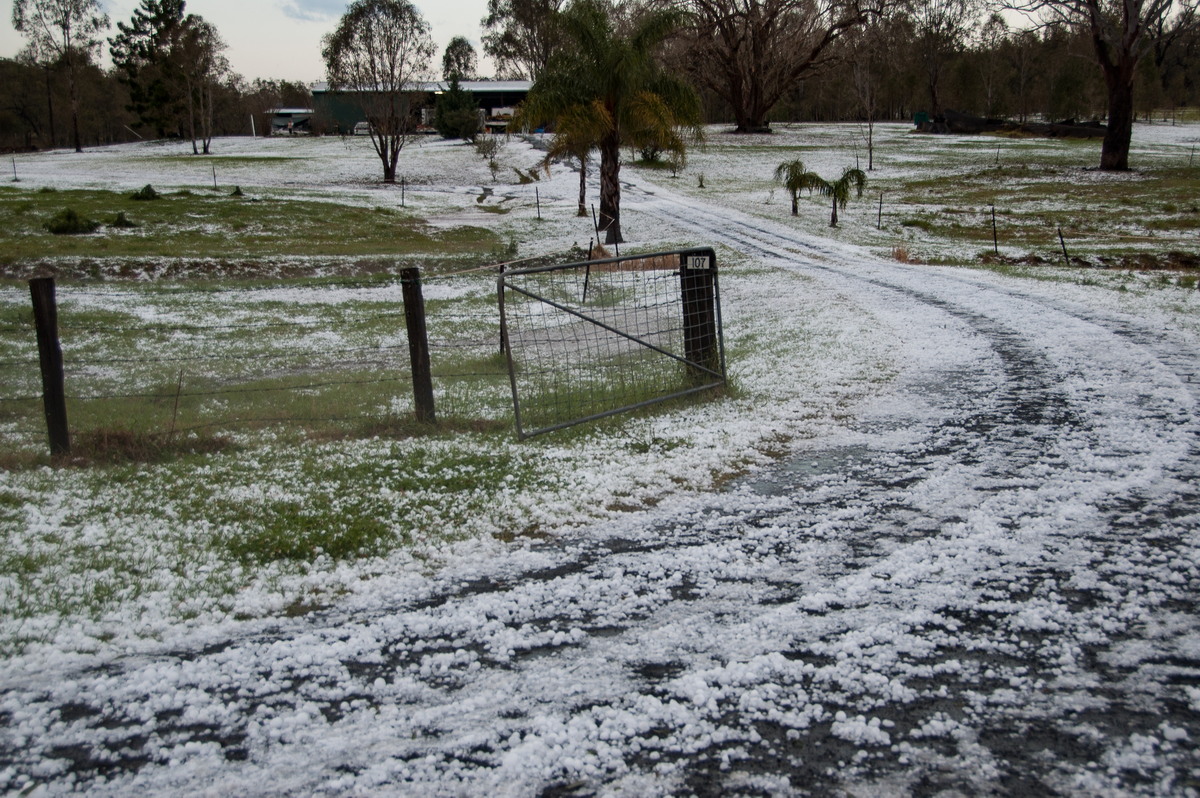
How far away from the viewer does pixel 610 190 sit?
82.0ft

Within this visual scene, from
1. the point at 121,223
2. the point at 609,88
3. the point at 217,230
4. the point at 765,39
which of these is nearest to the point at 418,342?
the point at 609,88

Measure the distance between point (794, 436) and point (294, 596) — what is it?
4384 millimetres

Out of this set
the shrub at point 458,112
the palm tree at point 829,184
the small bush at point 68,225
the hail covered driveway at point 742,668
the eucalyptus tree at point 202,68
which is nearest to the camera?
the hail covered driveway at point 742,668

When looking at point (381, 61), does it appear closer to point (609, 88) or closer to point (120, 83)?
point (609, 88)

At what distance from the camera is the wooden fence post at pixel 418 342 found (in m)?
7.20

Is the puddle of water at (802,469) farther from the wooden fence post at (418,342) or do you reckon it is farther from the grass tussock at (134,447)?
the grass tussock at (134,447)

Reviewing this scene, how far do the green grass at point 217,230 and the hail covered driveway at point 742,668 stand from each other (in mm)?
19469

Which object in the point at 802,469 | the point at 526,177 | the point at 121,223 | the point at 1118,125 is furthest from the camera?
the point at 526,177

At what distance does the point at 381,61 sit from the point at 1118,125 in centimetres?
3365

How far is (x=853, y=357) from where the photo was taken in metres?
10.3

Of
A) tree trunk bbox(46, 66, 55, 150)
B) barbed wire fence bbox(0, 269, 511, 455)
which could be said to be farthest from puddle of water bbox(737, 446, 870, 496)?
tree trunk bbox(46, 66, 55, 150)

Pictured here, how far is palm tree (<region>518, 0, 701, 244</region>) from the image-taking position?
2205cm

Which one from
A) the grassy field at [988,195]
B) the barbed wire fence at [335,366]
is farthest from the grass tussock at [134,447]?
the grassy field at [988,195]

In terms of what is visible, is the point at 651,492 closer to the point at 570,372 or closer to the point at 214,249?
the point at 570,372
